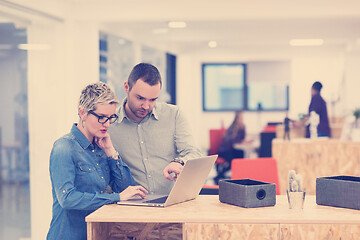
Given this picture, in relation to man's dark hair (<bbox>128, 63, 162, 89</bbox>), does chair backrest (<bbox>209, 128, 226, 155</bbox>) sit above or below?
below

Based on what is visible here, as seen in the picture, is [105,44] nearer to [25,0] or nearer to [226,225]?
[25,0]

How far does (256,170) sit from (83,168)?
1817mm

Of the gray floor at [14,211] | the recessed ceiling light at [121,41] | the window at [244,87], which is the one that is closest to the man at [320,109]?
the recessed ceiling light at [121,41]

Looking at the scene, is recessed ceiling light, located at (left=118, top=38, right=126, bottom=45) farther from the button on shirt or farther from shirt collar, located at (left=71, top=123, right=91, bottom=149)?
shirt collar, located at (left=71, top=123, right=91, bottom=149)

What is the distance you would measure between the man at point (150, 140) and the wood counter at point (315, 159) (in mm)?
3541

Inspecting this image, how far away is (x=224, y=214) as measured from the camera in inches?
104

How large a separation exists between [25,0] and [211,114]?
33.7 feet

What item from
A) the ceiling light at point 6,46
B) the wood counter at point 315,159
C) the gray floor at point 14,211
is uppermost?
the ceiling light at point 6,46

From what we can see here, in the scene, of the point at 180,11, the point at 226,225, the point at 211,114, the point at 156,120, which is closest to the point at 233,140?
the point at 180,11

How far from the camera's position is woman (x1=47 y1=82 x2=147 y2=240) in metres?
2.64

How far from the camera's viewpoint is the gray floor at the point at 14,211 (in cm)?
544

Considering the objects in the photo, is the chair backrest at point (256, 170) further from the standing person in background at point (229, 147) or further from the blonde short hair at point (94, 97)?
the standing person in background at point (229, 147)

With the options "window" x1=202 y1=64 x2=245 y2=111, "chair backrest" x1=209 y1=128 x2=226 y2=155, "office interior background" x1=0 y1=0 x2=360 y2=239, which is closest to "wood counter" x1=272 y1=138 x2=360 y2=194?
"office interior background" x1=0 y1=0 x2=360 y2=239

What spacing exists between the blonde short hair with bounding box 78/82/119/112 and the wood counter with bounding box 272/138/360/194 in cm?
420
